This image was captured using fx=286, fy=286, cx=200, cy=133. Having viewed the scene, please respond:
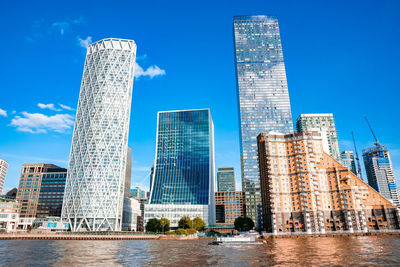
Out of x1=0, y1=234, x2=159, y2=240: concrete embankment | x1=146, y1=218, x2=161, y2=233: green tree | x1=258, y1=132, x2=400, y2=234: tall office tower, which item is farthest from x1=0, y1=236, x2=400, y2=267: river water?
x1=146, y1=218, x2=161, y2=233: green tree

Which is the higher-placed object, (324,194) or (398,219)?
(324,194)

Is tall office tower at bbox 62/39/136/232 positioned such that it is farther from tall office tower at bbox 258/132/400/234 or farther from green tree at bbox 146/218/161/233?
tall office tower at bbox 258/132/400/234

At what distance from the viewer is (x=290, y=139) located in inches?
6398

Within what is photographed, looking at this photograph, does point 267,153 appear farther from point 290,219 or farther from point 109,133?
point 109,133

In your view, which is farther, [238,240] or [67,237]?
[67,237]

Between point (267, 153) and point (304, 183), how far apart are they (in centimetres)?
2478

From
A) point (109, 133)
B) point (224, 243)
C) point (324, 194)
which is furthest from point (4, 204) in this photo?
point (324, 194)

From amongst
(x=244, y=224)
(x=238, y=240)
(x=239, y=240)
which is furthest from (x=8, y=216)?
(x=239, y=240)

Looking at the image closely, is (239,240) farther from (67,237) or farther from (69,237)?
(67,237)

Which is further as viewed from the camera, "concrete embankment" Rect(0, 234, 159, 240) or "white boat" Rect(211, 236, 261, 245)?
"concrete embankment" Rect(0, 234, 159, 240)

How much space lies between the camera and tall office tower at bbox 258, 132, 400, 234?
143875 mm

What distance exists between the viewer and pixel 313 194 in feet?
486

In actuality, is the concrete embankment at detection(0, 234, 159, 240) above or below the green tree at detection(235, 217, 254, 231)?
below

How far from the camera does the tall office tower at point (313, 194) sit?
144 metres
